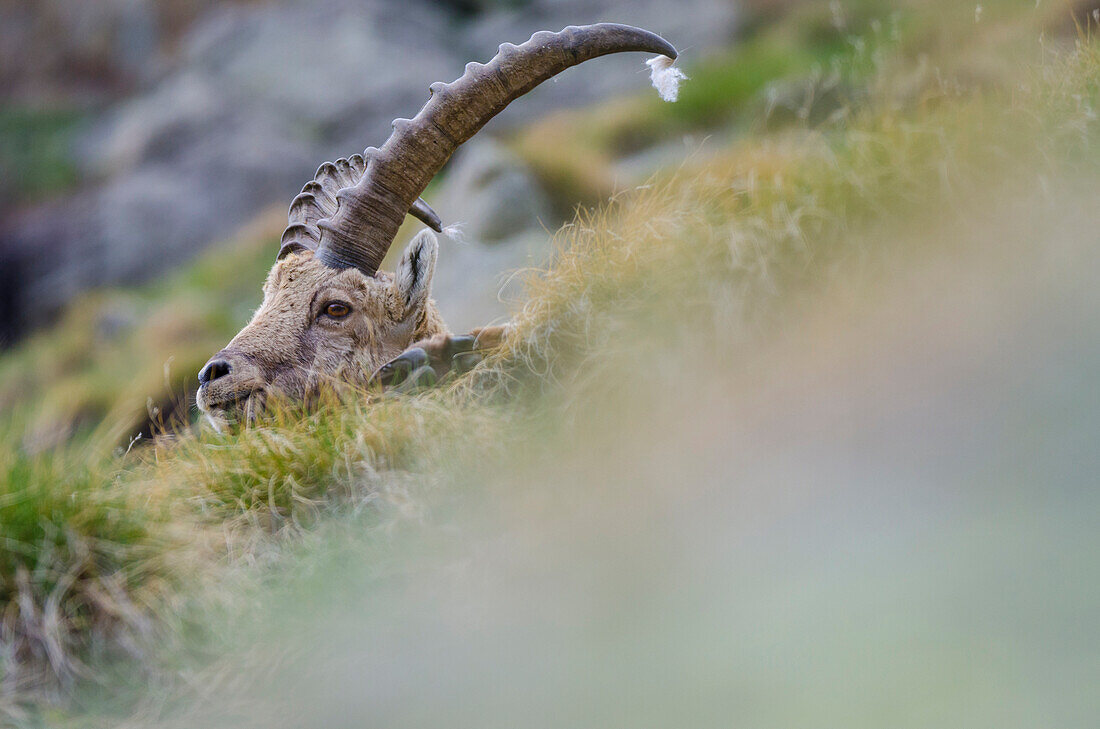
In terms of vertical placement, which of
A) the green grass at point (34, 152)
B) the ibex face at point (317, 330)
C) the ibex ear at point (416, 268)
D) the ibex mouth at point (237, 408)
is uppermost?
the green grass at point (34, 152)

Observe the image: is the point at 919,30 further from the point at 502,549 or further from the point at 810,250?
the point at 502,549

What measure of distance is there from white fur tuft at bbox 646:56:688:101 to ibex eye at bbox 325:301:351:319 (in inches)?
67.7

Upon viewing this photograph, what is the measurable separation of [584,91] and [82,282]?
932 centimetres

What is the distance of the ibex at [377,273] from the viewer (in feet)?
12.3

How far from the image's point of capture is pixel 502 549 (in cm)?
280

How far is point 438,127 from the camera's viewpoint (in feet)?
12.8

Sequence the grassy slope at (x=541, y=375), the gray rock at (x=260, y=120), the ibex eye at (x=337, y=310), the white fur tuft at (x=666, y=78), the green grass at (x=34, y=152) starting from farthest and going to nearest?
the green grass at (x=34, y=152), the gray rock at (x=260, y=120), the ibex eye at (x=337, y=310), the white fur tuft at (x=666, y=78), the grassy slope at (x=541, y=375)

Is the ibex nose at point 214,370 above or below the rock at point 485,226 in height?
below

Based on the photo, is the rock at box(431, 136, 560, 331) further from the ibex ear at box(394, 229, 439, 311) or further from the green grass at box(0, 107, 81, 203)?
the green grass at box(0, 107, 81, 203)

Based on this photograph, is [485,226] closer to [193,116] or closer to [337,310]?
[337,310]

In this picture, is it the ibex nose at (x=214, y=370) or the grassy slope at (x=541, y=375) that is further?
the ibex nose at (x=214, y=370)

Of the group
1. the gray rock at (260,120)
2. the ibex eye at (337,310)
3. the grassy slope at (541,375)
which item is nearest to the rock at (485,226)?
the ibex eye at (337,310)

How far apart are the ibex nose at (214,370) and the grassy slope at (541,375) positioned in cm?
27

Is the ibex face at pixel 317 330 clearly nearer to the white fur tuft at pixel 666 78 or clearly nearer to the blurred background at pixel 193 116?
the white fur tuft at pixel 666 78
